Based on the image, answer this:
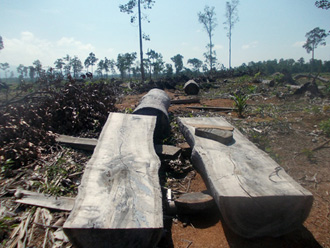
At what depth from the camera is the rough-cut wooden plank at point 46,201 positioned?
83.4 inches

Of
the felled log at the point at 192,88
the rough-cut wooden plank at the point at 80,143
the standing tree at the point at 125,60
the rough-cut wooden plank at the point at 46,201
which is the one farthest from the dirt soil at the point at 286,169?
the standing tree at the point at 125,60

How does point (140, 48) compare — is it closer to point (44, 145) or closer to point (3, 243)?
point (44, 145)

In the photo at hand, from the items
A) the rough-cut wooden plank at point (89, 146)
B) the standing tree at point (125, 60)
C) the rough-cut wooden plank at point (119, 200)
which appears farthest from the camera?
the standing tree at point (125, 60)

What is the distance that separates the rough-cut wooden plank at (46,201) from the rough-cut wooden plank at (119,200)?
0.38 metres

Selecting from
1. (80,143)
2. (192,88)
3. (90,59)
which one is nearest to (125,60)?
(90,59)

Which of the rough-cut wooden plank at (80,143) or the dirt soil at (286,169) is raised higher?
the rough-cut wooden plank at (80,143)

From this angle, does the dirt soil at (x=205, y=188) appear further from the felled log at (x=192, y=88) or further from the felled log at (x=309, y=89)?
the felled log at (x=192, y=88)

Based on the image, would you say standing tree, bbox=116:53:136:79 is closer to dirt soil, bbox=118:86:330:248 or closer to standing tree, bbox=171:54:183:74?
standing tree, bbox=171:54:183:74

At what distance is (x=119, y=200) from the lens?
67.7 inches

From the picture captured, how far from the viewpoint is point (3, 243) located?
1.76 m

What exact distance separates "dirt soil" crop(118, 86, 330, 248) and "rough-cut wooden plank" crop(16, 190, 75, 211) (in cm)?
99

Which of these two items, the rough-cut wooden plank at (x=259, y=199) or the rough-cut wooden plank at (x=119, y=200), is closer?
the rough-cut wooden plank at (x=119, y=200)

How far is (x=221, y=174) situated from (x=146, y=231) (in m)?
1.01

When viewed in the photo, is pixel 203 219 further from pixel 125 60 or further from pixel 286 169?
pixel 125 60
